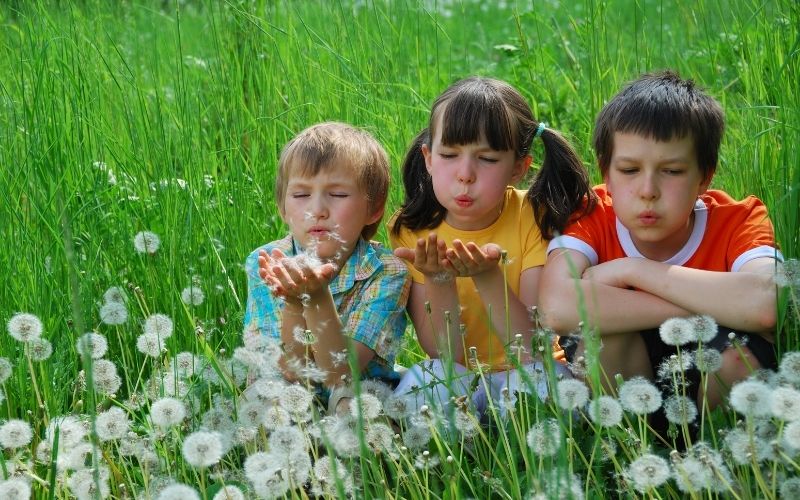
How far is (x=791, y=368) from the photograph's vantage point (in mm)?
2160

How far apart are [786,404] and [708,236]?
40.5 inches

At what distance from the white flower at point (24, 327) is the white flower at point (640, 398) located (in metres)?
1.27

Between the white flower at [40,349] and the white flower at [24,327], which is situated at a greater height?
the white flower at [24,327]

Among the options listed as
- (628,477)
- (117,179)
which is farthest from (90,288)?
(628,477)

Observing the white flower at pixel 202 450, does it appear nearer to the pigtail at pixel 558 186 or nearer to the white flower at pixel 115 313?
the white flower at pixel 115 313

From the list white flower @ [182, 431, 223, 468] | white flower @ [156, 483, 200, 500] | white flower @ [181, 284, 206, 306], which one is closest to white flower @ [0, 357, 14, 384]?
white flower @ [181, 284, 206, 306]

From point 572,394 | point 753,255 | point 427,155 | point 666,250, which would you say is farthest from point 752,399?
point 427,155

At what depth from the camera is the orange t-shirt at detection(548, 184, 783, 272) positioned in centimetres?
275

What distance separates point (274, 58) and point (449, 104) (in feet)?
4.61

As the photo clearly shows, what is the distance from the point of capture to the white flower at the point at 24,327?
2457 mm

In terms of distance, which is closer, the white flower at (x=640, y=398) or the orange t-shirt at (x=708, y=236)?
the white flower at (x=640, y=398)

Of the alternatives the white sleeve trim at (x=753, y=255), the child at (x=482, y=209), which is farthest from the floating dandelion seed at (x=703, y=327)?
the child at (x=482, y=209)

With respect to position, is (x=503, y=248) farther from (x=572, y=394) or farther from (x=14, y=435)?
(x=14, y=435)

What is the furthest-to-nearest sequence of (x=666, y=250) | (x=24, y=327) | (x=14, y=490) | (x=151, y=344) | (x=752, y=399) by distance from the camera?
(x=666, y=250), (x=151, y=344), (x=24, y=327), (x=14, y=490), (x=752, y=399)
